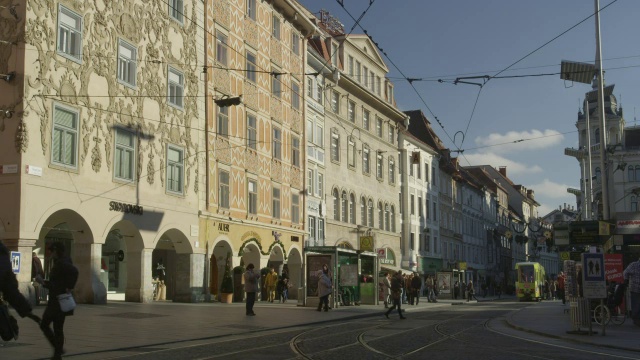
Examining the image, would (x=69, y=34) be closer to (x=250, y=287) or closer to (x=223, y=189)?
(x=250, y=287)

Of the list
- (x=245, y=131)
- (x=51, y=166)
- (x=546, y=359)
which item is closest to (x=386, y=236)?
(x=245, y=131)

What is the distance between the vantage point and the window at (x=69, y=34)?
27688 mm

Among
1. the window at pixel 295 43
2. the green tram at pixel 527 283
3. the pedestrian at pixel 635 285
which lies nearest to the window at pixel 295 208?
the window at pixel 295 43

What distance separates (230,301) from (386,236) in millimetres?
28478

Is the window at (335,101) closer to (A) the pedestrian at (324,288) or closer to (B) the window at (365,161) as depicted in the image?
(B) the window at (365,161)

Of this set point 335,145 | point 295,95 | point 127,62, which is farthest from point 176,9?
point 335,145

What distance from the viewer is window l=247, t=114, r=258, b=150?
4197 centimetres

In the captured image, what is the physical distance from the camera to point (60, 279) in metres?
12.7

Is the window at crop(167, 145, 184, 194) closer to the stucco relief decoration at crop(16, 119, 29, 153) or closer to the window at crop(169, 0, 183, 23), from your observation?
the window at crop(169, 0, 183, 23)

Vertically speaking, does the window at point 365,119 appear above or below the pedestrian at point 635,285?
above

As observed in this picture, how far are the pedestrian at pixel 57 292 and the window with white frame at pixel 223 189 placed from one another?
25.9 metres

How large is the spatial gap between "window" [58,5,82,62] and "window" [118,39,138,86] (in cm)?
258

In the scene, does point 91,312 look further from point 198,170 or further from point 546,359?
point 546,359

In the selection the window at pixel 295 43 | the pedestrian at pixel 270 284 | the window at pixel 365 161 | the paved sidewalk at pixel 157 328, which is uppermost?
the window at pixel 295 43
